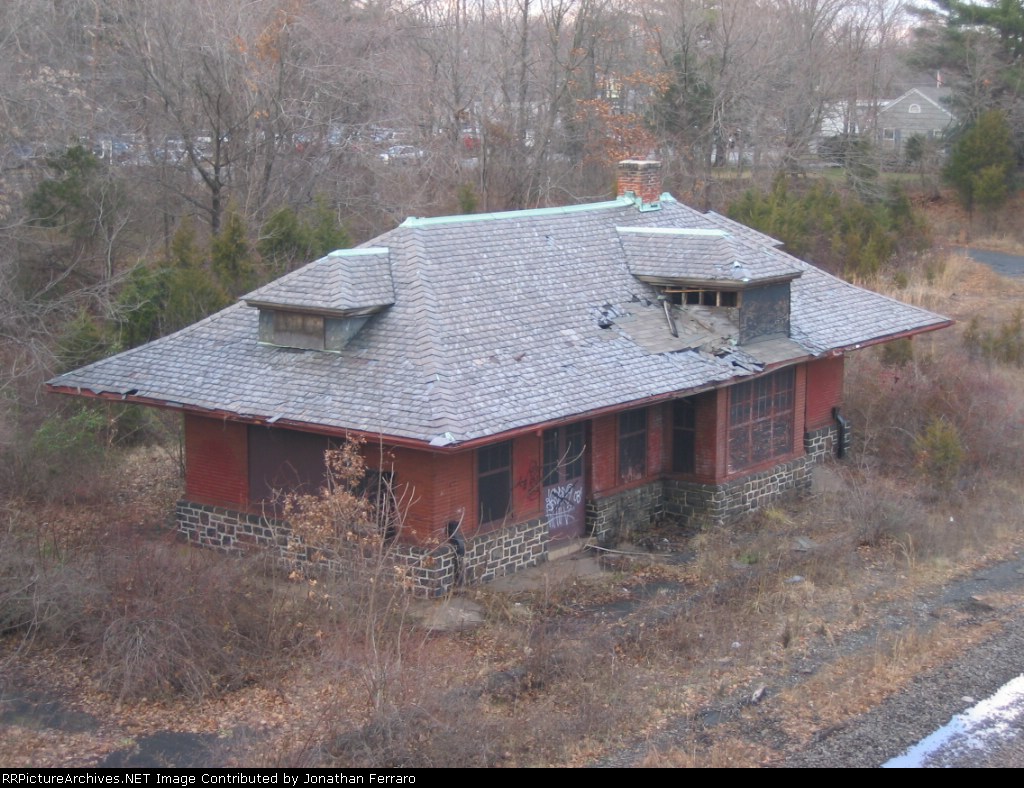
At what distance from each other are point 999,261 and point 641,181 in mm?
27021

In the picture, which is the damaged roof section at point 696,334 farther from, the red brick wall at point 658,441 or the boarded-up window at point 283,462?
the boarded-up window at point 283,462

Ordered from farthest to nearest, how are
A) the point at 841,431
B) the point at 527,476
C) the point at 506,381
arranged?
the point at 841,431 → the point at 527,476 → the point at 506,381

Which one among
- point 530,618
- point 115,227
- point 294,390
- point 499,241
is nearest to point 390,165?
point 115,227

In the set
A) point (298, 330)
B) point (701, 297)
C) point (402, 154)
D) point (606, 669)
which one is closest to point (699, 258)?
point (701, 297)

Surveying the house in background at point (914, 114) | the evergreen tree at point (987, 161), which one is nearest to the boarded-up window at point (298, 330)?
the evergreen tree at point (987, 161)

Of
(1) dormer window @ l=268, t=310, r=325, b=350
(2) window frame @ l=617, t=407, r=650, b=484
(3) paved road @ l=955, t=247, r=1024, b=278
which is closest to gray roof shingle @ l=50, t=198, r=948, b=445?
(1) dormer window @ l=268, t=310, r=325, b=350

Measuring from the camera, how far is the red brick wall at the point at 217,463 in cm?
1639

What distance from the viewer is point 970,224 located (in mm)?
49125

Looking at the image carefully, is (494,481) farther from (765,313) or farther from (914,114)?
(914,114)

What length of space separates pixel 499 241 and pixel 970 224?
3645 cm

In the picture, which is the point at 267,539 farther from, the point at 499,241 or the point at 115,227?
the point at 115,227

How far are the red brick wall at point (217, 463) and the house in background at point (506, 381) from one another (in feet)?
0.11

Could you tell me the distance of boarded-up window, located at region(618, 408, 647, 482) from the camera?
18.0 metres

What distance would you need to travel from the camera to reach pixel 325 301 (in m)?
15.8
